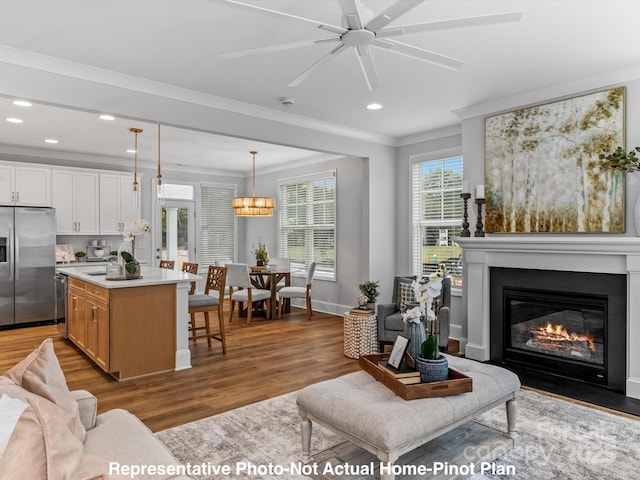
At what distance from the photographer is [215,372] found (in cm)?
410

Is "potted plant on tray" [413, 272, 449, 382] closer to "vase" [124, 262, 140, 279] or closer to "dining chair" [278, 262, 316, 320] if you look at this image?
"vase" [124, 262, 140, 279]

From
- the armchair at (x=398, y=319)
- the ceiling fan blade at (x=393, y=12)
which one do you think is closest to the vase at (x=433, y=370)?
the ceiling fan blade at (x=393, y=12)

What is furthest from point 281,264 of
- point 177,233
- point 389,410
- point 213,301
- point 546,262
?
point 389,410

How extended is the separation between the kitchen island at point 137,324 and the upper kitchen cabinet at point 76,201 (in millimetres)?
2854

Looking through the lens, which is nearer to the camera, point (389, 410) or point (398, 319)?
point (389, 410)

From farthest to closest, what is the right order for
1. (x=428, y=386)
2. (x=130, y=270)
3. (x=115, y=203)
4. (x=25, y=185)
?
(x=115, y=203) → (x=25, y=185) → (x=130, y=270) → (x=428, y=386)

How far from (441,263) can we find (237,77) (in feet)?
11.5

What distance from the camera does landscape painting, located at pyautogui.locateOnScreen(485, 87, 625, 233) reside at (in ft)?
12.0

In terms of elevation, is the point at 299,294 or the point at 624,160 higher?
the point at 624,160

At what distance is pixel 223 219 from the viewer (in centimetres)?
909

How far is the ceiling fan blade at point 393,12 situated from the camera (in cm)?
182

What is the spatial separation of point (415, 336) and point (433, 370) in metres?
0.22

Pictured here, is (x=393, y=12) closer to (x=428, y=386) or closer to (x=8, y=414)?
(x=428, y=386)

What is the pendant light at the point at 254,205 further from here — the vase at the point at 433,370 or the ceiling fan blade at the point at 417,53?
the vase at the point at 433,370
